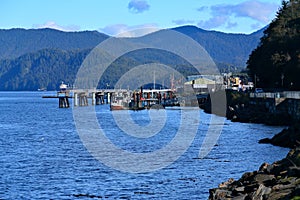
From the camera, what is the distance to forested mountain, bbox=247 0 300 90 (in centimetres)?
7651

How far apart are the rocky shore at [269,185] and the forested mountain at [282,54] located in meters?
50.5

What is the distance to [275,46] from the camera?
83.6 m

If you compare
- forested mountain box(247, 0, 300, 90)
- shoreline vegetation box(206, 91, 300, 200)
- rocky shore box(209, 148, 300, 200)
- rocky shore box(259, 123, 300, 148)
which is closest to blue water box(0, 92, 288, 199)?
rocky shore box(259, 123, 300, 148)

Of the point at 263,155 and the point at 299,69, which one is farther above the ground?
the point at 299,69

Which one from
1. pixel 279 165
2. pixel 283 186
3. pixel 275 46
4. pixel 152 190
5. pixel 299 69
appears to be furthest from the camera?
pixel 275 46

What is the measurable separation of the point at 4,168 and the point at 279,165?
54.5 ft

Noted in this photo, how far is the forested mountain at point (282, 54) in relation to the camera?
76506mm

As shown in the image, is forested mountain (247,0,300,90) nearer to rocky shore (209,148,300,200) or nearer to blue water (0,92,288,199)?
blue water (0,92,288,199)

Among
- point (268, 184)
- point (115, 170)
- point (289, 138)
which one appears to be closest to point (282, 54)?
point (289, 138)

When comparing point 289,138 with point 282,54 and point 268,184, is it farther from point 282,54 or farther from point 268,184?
point 282,54

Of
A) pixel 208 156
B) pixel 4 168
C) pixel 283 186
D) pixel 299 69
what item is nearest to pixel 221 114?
pixel 299 69

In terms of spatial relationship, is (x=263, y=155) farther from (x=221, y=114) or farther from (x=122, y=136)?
(x=221, y=114)

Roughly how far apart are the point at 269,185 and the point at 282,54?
202 feet

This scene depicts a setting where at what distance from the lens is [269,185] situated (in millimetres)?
20906
